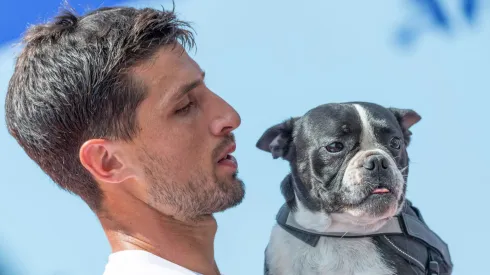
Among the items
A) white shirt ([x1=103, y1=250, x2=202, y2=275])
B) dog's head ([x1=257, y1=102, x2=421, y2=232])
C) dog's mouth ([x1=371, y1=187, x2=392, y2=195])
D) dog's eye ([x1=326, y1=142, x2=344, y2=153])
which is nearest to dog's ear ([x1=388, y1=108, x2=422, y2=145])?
dog's head ([x1=257, y1=102, x2=421, y2=232])

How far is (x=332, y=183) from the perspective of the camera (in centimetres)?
300

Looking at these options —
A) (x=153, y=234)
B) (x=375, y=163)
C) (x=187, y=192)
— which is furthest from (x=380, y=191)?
(x=153, y=234)

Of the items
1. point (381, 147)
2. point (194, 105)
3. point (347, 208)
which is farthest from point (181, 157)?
point (381, 147)

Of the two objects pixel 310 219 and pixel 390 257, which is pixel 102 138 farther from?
pixel 390 257

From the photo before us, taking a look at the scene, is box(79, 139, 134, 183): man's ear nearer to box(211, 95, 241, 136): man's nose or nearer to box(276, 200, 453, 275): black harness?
box(211, 95, 241, 136): man's nose

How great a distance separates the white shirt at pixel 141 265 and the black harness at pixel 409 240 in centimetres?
83

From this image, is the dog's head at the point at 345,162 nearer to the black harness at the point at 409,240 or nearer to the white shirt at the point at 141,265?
the black harness at the point at 409,240

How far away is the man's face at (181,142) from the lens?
2.27 m

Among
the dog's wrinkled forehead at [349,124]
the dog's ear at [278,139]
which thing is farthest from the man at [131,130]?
the dog's ear at [278,139]

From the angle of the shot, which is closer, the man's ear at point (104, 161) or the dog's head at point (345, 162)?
the man's ear at point (104, 161)

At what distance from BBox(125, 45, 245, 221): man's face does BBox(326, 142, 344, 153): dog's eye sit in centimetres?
81

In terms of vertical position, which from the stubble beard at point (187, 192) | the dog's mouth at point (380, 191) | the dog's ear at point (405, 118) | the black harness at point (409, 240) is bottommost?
the black harness at point (409, 240)

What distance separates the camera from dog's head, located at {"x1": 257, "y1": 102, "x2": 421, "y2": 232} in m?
2.86

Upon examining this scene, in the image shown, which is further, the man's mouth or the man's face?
the man's mouth
